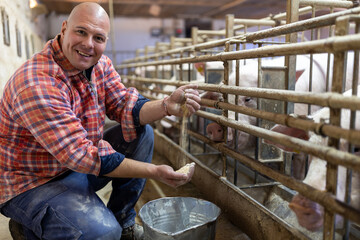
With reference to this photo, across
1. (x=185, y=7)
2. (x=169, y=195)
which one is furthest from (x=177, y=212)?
(x=185, y=7)

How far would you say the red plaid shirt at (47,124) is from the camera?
63.2 inches

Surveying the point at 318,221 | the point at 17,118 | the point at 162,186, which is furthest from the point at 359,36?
the point at 162,186

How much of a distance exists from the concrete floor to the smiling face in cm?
123

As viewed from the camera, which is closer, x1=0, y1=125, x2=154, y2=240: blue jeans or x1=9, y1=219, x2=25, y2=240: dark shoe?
x1=0, y1=125, x2=154, y2=240: blue jeans

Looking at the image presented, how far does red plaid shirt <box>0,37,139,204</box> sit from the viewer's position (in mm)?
1606

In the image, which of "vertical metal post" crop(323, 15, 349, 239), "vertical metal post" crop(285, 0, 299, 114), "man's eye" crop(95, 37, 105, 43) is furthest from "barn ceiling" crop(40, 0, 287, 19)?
"vertical metal post" crop(323, 15, 349, 239)

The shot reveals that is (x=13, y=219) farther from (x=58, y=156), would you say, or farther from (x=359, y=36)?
(x=359, y=36)

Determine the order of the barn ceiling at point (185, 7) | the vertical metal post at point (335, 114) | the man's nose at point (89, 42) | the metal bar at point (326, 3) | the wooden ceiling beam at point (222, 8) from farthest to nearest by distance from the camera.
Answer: the wooden ceiling beam at point (222, 8), the barn ceiling at point (185, 7), the metal bar at point (326, 3), the man's nose at point (89, 42), the vertical metal post at point (335, 114)

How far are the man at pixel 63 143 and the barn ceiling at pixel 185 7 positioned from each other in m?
9.35

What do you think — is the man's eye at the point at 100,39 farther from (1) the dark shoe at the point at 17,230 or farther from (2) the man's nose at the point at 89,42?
(1) the dark shoe at the point at 17,230

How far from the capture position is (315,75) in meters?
3.45

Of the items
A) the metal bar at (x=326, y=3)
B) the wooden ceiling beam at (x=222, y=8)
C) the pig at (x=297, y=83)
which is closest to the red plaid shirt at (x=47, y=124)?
the pig at (x=297, y=83)

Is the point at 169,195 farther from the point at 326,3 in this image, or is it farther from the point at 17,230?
the point at 326,3

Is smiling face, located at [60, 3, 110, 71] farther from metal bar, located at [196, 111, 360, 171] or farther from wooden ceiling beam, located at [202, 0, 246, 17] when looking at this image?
wooden ceiling beam, located at [202, 0, 246, 17]
